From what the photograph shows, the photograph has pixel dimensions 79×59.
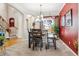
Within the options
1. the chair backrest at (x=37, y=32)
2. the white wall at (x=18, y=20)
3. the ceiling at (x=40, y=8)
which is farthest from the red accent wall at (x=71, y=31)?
the white wall at (x=18, y=20)

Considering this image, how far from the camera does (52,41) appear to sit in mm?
3008

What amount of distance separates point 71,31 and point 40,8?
0.74m

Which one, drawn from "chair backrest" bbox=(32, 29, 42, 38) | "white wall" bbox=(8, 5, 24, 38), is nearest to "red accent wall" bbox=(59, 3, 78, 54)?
"chair backrest" bbox=(32, 29, 42, 38)

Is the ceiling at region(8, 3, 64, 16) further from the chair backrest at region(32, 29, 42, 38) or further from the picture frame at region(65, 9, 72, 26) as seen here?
the chair backrest at region(32, 29, 42, 38)

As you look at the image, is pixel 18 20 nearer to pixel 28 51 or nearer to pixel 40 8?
pixel 40 8

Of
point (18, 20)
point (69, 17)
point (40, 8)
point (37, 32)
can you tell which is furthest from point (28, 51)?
point (69, 17)

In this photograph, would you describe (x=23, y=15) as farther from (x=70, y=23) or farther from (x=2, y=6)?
(x=70, y=23)

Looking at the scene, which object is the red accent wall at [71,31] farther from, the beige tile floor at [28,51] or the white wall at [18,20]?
the white wall at [18,20]

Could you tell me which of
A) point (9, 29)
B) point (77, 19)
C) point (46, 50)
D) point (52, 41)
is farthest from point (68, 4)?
point (9, 29)

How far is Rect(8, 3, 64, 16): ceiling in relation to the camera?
2908mm

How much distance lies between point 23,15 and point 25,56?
790 mm

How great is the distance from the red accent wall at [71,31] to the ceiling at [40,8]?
0.12 meters

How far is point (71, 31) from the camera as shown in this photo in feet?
9.60

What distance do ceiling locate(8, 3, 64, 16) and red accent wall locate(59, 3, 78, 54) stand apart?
12 centimetres
